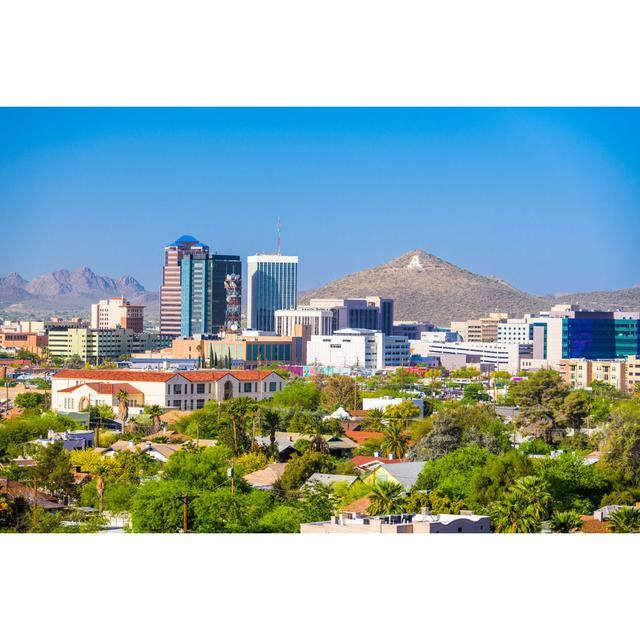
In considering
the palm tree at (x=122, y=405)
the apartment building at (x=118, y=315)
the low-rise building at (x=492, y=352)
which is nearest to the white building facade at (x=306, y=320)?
the low-rise building at (x=492, y=352)

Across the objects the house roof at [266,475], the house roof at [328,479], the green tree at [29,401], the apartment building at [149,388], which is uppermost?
the apartment building at [149,388]

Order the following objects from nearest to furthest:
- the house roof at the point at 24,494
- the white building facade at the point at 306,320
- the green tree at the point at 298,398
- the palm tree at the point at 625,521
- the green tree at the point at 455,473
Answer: the palm tree at the point at 625,521 → the house roof at the point at 24,494 → the green tree at the point at 455,473 → the green tree at the point at 298,398 → the white building facade at the point at 306,320

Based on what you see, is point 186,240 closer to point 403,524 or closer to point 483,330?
point 483,330

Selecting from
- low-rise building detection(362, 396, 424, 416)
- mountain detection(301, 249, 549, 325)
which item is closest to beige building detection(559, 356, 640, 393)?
low-rise building detection(362, 396, 424, 416)

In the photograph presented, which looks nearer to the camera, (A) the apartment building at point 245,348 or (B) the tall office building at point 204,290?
(A) the apartment building at point 245,348

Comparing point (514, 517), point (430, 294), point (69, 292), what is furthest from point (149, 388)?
point (69, 292)

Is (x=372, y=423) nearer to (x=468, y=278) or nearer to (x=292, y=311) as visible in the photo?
(x=292, y=311)

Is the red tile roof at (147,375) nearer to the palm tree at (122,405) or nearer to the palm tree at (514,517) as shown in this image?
the palm tree at (122,405)
